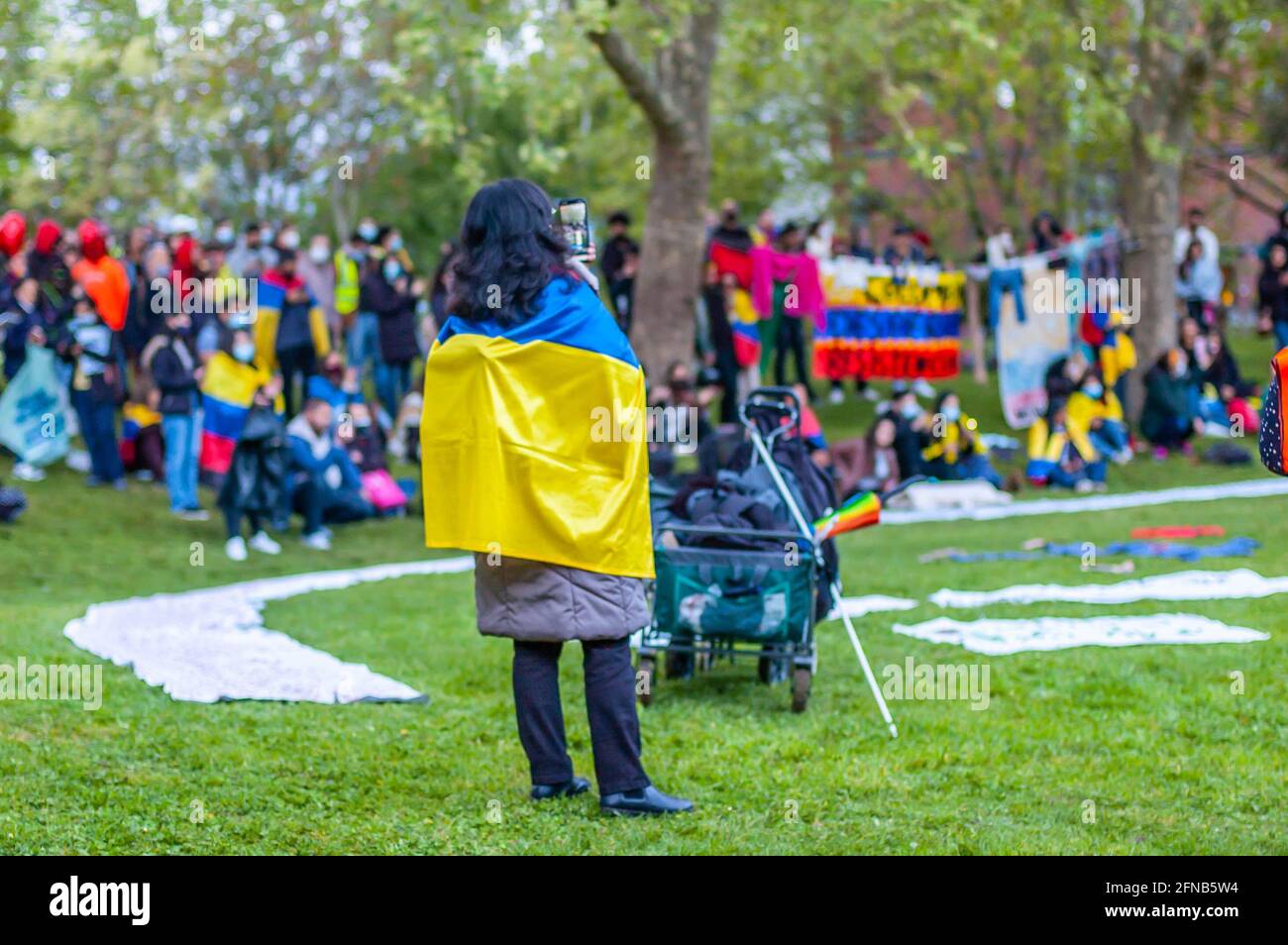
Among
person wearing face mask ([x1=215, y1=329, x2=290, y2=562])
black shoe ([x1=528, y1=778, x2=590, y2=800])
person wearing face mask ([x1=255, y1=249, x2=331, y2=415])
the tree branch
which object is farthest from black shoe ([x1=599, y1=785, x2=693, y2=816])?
person wearing face mask ([x1=255, y1=249, x2=331, y2=415])

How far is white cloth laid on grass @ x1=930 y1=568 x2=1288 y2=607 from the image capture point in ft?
36.4

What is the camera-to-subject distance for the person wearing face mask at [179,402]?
1633cm

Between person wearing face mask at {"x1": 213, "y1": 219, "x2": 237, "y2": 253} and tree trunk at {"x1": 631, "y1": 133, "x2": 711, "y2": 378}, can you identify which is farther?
person wearing face mask at {"x1": 213, "y1": 219, "x2": 237, "y2": 253}

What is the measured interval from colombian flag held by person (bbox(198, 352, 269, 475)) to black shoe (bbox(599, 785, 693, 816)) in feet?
36.8

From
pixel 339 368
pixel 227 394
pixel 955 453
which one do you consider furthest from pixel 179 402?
pixel 955 453

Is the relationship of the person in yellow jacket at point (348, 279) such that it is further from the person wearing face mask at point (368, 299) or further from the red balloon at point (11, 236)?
the red balloon at point (11, 236)

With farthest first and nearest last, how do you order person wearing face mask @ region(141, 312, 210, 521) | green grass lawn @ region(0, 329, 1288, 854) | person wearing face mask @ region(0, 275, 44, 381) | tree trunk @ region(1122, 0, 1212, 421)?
tree trunk @ region(1122, 0, 1212, 421) → person wearing face mask @ region(0, 275, 44, 381) → person wearing face mask @ region(141, 312, 210, 521) → green grass lawn @ region(0, 329, 1288, 854)

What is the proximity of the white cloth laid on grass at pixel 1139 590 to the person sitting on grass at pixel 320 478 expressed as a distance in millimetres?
6345

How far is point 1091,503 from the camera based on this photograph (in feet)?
59.1

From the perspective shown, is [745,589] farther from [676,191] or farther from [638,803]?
[676,191]

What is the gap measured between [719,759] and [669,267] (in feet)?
40.8

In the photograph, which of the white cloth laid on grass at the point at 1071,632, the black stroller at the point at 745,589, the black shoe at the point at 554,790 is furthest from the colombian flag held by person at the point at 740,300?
the black shoe at the point at 554,790

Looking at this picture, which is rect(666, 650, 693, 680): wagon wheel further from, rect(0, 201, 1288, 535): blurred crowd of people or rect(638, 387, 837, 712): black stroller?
rect(0, 201, 1288, 535): blurred crowd of people
